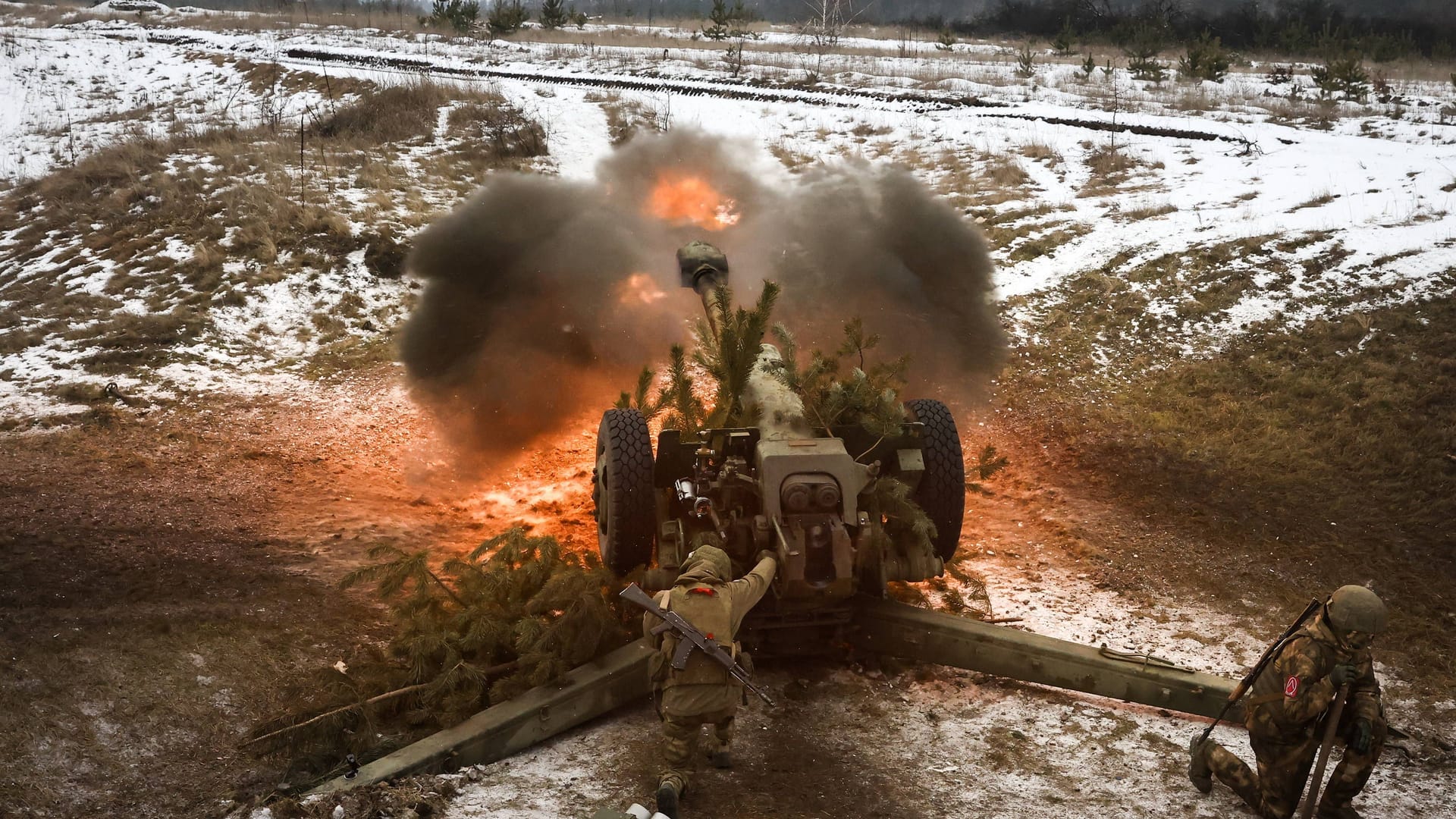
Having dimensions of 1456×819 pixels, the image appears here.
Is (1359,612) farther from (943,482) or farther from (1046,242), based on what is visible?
(1046,242)

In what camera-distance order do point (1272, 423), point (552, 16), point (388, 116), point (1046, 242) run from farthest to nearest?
point (552, 16)
point (388, 116)
point (1046, 242)
point (1272, 423)

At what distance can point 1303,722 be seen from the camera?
5.11 metres

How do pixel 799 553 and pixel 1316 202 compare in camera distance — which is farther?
pixel 1316 202

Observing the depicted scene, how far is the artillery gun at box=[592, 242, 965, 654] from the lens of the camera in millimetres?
6367

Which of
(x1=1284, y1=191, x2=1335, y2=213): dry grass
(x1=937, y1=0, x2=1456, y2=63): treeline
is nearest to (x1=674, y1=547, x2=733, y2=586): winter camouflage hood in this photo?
(x1=1284, y1=191, x2=1335, y2=213): dry grass

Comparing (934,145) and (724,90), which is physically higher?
(724,90)

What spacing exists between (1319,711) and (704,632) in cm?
304

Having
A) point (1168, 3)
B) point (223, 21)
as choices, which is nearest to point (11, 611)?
point (223, 21)

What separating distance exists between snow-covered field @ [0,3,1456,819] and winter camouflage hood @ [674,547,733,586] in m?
1.12

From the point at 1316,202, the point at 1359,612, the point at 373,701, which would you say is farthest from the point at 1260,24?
the point at 373,701

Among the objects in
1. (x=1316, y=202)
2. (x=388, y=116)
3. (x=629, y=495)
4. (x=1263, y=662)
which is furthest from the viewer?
(x=388, y=116)

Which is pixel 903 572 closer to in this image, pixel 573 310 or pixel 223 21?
pixel 573 310

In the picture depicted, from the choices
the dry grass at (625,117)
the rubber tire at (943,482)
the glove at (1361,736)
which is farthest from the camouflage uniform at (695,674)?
the dry grass at (625,117)

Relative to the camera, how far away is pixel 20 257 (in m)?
14.8
